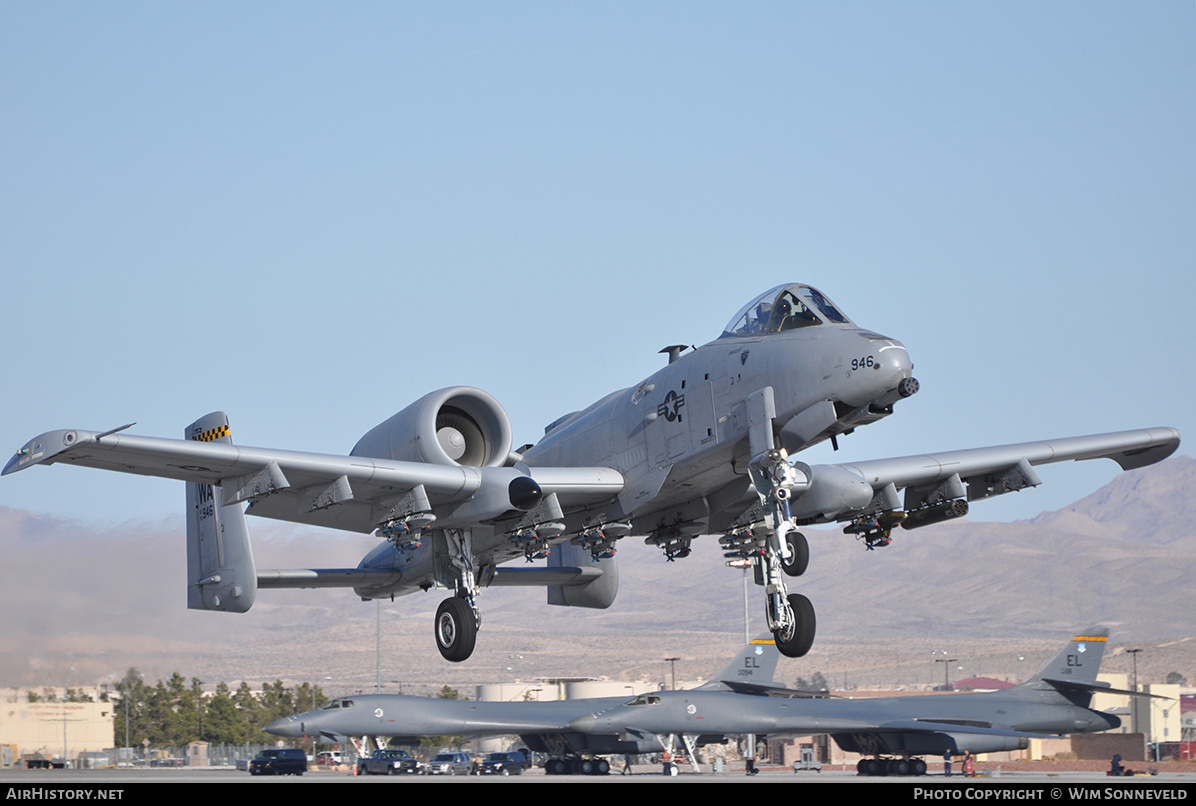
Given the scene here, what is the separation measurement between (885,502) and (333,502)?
10.2 metres

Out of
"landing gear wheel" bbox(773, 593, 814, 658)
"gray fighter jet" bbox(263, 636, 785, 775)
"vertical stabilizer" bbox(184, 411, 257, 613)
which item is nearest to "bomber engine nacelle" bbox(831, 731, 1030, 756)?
"gray fighter jet" bbox(263, 636, 785, 775)

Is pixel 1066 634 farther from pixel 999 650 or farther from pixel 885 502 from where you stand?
pixel 885 502

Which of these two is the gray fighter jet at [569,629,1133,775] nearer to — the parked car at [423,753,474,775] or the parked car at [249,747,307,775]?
the parked car at [423,753,474,775]

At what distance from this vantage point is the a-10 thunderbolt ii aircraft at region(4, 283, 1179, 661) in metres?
19.9

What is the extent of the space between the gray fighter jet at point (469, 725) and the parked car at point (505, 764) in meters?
1.14

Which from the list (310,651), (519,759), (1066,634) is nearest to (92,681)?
(519,759)

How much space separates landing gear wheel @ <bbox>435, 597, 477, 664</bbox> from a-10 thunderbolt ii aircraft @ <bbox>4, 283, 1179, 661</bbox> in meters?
0.04

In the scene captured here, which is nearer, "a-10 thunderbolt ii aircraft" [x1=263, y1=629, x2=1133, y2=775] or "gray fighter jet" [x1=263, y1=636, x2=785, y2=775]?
"a-10 thunderbolt ii aircraft" [x1=263, y1=629, x2=1133, y2=775]

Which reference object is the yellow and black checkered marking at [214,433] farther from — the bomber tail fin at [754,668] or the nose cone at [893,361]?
the bomber tail fin at [754,668]

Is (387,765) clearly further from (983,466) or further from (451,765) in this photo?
(983,466)

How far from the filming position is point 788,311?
20438 mm

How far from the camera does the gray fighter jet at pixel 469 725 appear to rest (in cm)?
4912

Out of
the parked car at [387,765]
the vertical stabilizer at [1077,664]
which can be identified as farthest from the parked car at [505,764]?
the vertical stabilizer at [1077,664]

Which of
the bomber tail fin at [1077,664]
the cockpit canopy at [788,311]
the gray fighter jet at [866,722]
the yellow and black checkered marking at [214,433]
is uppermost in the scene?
the cockpit canopy at [788,311]
